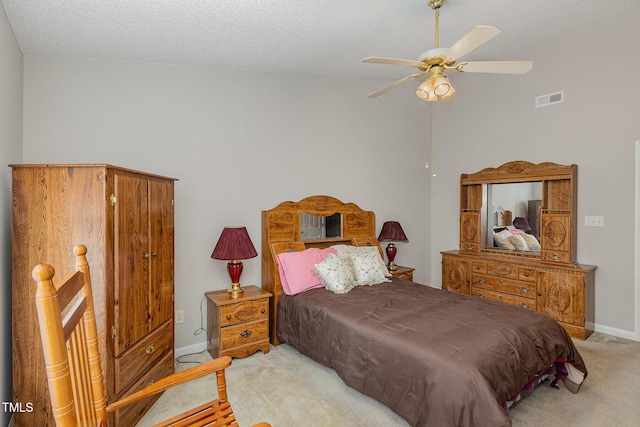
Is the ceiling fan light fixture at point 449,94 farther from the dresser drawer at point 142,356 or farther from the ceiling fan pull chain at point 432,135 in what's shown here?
the ceiling fan pull chain at point 432,135

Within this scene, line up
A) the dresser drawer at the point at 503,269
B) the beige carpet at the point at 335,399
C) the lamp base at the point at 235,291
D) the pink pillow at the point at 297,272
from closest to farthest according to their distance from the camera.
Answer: the beige carpet at the point at 335,399, the lamp base at the point at 235,291, the pink pillow at the point at 297,272, the dresser drawer at the point at 503,269

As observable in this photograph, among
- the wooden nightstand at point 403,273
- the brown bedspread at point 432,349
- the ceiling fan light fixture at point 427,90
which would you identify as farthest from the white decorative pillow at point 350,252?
the ceiling fan light fixture at point 427,90

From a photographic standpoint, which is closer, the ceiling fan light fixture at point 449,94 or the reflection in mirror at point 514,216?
the ceiling fan light fixture at point 449,94

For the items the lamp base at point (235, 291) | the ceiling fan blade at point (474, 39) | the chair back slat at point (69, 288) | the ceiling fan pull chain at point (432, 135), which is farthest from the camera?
the ceiling fan pull chain at point (432, 135)

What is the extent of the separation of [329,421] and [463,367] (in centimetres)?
95

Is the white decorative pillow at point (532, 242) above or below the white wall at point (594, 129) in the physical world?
below

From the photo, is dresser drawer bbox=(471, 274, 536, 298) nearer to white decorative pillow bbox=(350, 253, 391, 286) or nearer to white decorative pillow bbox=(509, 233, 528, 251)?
white decorative pillow bbox=(509, 233, 528, 251)

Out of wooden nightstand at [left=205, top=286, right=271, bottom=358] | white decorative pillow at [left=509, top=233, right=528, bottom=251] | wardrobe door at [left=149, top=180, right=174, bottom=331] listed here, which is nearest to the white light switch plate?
white decorative pillow at [left=509, top=233, right=528, bottom=251]

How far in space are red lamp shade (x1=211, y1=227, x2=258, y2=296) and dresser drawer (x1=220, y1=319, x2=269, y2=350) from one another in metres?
0.31

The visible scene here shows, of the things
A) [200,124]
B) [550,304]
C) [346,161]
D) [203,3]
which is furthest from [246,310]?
[550,304]

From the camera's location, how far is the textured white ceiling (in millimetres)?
2365

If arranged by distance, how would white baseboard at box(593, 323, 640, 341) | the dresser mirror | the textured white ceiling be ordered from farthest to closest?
1. the dresser mirror
2. white baseboard at box(593, 323, 640, 341)
3. the textured white ceiling

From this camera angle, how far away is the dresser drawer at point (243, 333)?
116 inches

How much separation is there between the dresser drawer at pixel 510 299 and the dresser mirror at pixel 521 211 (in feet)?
1.69
